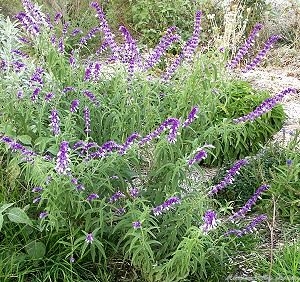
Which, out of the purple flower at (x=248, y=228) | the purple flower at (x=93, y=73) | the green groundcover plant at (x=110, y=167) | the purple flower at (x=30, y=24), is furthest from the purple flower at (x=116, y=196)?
the purple flower at (x=30, y=24)

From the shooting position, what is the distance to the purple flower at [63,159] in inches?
97.7

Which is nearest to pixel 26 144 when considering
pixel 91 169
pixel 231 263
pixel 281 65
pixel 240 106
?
pixel 91 169

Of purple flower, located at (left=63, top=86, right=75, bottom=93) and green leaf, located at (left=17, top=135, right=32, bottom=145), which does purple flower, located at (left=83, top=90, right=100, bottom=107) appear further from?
green leaf, located at (left=17, top=135, right=32, bottom=145)

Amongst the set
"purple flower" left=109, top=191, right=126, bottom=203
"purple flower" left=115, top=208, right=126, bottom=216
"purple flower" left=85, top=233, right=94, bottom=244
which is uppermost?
"purple flower" left=109, top=191, right=126, bottom=203

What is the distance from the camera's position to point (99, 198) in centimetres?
301

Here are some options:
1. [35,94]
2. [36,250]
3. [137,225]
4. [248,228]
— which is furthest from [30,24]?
[248,228]

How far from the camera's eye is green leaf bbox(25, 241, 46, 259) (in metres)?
3.15

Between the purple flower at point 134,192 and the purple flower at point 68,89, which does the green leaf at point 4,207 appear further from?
the purple flower at point 68,89

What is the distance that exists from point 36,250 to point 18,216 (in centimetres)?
25

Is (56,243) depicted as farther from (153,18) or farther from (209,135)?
(153,18)

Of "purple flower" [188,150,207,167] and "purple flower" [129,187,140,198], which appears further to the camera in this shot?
"purple flower" [129,187,140,198]

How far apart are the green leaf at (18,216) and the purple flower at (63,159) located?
0.54 m

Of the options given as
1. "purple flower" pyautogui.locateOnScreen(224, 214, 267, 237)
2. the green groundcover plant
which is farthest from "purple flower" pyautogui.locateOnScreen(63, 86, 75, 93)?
"purple flower" pyautogui.locateOnScreen(224, 214, 267, 237)

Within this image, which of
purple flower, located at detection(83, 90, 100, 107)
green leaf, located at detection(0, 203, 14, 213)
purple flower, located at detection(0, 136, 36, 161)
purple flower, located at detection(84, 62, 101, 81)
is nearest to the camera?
purple flower, located at detection(0, 136, 36, 161)
